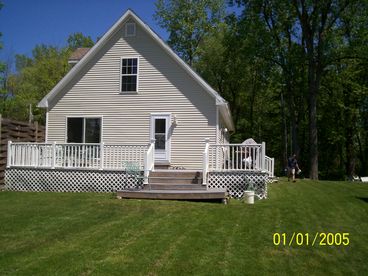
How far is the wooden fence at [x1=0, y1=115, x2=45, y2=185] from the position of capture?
16406mm

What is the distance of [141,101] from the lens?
18.6m

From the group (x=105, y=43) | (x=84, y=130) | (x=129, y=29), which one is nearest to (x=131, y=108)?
(x=84, y=130)

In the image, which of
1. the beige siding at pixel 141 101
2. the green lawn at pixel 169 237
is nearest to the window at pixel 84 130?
the beige siding at pixel 141 101

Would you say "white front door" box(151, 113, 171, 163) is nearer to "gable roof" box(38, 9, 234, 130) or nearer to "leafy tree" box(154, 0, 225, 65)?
"gable roof" box(38, 9, 234, 130)

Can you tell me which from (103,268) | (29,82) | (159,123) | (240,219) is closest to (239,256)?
(103,268)

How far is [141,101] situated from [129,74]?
130 centimetres

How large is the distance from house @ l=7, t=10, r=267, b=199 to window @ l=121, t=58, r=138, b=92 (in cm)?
4

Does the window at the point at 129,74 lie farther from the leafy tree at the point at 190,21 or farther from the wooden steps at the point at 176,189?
the leafy tree at the point at 190,21

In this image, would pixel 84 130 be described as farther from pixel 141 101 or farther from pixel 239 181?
pixel 239 181

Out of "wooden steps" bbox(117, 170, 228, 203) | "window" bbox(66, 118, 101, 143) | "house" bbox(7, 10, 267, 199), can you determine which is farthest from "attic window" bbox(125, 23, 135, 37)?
"wooden steps" bbox(117, 170, 228, 203)

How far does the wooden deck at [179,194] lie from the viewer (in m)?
13.5

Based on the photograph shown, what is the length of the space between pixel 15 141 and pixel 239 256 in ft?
40.0

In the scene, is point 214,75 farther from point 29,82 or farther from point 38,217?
point 38,217

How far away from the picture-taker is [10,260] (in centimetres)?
696
